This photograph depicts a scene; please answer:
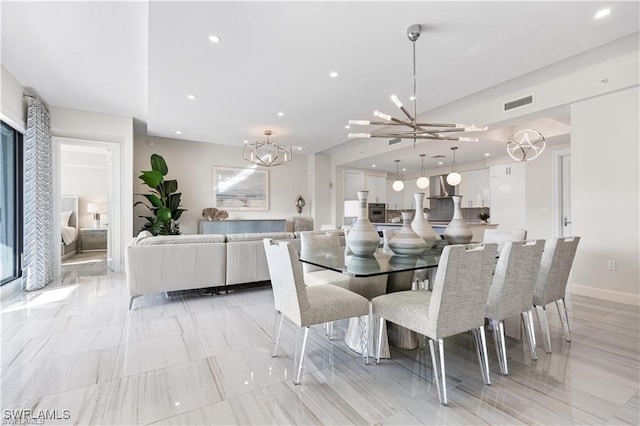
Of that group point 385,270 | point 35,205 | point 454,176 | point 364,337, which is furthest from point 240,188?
point 385,270

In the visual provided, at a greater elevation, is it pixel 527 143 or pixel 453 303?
pixel 527 143

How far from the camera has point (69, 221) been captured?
7.90 metres

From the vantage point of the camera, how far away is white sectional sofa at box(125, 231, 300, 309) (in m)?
3.36

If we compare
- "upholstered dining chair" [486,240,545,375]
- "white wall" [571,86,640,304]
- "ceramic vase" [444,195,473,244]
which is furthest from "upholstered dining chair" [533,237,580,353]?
"white wall" [571,86,640,304]

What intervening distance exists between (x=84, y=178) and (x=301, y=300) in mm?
9055

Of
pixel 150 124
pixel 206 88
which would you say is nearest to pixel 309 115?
pixel 206 88

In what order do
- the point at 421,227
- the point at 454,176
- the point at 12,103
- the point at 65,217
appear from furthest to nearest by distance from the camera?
the point at 65,217
the point at 454,176
the point at 12,103
the point at 421,227

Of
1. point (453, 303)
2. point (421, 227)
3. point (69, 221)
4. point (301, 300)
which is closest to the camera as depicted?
point (453, 303)

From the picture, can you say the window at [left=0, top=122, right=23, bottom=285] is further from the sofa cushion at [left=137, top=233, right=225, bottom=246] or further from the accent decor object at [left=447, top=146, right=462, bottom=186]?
the accent decor object at [left=447, top=146, right=462, bottom=186]

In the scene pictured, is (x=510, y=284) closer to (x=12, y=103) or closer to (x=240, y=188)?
(x=12, y=103)

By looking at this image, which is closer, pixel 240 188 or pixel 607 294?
pixel 607 294

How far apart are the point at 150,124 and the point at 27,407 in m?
5.15

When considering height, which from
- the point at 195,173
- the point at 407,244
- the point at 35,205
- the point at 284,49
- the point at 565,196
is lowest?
the point at 407,244

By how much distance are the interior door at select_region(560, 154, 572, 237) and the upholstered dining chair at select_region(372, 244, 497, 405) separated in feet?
17.3
